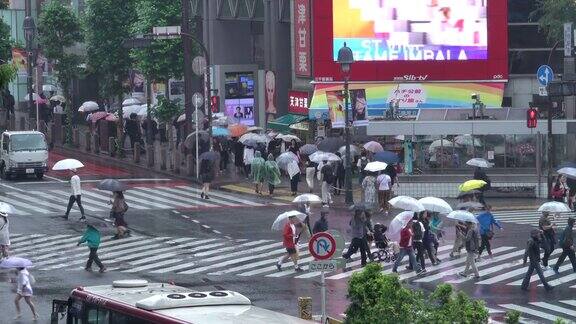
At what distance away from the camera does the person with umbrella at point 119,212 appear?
3972 centimetres

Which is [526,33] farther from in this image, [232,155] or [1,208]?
[1,208]

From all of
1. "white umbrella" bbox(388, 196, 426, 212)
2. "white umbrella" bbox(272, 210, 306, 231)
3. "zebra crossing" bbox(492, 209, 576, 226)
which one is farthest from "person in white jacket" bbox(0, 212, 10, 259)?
"zebra crossing" bbox(492, 209, 576, 226)

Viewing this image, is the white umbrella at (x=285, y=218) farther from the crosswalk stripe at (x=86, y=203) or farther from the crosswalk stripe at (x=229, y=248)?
the crosswalk stripe at (x=86, y=203)

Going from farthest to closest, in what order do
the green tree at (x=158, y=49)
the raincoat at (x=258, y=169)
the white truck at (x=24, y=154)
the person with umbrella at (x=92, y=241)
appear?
1. the green tree at (x=158, y=49)
2. the white truck at (x=24, y=154)
3. the raincoat at (x=258, y=169)
4. the person with umbrella at (x=92, y=241)

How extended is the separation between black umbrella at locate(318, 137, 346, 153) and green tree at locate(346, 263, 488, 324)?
3105 cm

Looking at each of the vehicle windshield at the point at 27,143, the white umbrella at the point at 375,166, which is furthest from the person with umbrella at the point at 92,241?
the vehicle windshield at the point at 27,143

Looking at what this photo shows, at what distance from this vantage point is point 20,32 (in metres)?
90.0

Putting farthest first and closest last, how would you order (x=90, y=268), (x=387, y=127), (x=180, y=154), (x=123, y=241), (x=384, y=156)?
(x=180, y=154) → (x=387, y=127) → (x=384, y=156) → (x=123, y=241) → (x=90, y=268)

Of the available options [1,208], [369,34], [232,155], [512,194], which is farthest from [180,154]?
[1,208]

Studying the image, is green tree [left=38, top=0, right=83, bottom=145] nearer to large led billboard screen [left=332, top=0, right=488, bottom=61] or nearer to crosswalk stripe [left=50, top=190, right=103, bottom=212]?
large led billboard screen [left=332, top=0, right=488, bottom=61]

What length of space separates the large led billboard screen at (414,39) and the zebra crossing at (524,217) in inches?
689

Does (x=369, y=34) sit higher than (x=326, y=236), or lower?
higher

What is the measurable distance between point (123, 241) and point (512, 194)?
15641 mm

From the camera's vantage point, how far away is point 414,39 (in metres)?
62.6
